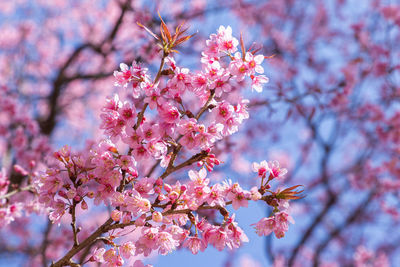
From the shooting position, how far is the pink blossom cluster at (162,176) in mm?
1762

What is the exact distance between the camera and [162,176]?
184 cm

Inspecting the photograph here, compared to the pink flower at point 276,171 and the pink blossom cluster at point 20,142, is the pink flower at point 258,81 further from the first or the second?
the pink blossom cluster at point 20,142

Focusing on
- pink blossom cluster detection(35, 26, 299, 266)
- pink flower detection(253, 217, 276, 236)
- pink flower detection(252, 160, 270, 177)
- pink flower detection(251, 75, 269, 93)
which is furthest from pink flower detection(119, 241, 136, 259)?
pink flower detection(251, 75, 269, 93)

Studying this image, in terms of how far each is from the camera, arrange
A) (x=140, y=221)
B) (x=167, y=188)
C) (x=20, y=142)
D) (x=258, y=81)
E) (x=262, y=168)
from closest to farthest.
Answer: (x=140, y=221), (x=167, y=188), (x=262, y=168), (x=258, y=81), (x=20, y=142)

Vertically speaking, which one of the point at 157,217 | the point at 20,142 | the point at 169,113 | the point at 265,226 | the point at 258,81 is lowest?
the point at 265,226

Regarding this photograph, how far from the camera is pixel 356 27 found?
262 inches

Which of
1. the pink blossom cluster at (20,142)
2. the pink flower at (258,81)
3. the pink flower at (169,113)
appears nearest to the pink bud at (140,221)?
the pink flower at (169,113)

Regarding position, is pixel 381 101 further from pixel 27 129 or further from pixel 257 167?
pixel 27 129

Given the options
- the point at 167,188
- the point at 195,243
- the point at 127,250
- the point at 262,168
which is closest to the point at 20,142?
the point at 127,250

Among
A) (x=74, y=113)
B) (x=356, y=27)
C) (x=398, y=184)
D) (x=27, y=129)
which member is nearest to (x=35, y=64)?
(x=74, y=113)

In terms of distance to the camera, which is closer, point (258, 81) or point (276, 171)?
point (276, 171)

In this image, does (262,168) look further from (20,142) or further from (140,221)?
(20,142)

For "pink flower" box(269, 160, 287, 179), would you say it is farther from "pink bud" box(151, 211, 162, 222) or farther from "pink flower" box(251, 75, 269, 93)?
"pink bud" box(151, 211, 162, 222)

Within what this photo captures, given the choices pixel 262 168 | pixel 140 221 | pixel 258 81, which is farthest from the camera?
pixel 258 81
